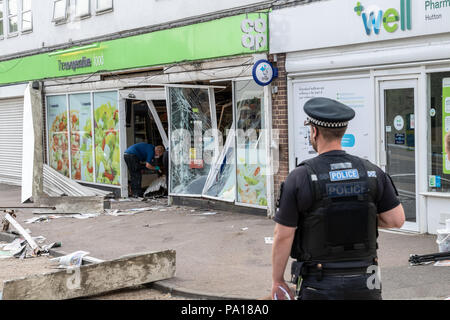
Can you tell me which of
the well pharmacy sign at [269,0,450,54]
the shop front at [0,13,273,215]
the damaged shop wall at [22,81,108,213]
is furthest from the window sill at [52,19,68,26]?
the well pharmacy sign at [269,0,450,54]

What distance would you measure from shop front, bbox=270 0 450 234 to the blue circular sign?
0.47 m

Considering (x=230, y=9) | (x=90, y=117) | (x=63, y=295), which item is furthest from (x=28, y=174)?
(x=63, y=295)

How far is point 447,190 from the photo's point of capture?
9000mm

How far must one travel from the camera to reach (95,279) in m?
6.66

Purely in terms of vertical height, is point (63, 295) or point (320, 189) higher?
point (320, 189)

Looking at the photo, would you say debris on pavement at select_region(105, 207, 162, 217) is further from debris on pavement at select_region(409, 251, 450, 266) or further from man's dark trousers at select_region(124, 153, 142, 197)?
debris on pavement at select_region(409, 251, 450, 266)

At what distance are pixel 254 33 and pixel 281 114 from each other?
5.01 ft

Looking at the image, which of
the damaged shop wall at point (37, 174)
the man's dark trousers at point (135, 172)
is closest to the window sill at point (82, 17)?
the damaged shop wall at point (37, 174)

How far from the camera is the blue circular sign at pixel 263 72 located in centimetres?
1109

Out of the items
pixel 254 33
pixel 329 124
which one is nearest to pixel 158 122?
pixel 254 33

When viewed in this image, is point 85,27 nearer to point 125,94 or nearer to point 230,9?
point 125,94

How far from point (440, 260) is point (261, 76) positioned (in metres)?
4.91

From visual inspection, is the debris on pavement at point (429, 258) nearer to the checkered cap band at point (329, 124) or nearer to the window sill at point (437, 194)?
the window sill at point (437, 194)

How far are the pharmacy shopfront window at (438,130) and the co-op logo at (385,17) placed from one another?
0.87 meters
